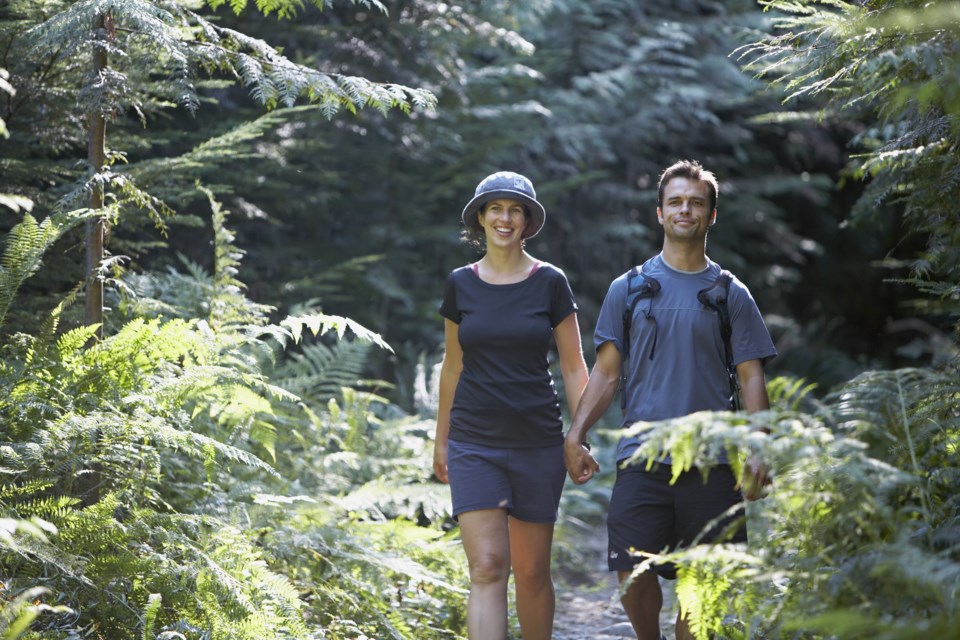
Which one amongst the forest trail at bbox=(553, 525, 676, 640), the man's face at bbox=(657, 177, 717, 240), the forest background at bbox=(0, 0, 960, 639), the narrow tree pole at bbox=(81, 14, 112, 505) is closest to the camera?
the forest background at bbox=(0, 0, 960, 639)

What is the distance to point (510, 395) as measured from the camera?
5145mm

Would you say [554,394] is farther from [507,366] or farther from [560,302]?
[560,302]

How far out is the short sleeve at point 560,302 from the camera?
5312 mm

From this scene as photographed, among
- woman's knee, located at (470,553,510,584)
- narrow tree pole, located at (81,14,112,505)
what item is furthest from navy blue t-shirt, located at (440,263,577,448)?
narrow tree pole, located at (81,14,112,505)

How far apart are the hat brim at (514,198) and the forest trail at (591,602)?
79.4 inches

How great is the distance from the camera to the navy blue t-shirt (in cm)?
513

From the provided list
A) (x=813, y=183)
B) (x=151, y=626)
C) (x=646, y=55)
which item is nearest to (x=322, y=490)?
(x=151, y=626)

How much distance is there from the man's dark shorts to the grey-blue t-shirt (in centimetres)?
18

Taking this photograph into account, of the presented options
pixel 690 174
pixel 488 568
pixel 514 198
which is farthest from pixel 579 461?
pixel 690 174

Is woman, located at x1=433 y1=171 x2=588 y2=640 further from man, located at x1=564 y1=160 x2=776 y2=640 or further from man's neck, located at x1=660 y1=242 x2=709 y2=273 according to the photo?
man's neck, located at x1=660 y1=242 x2=709 y2=273

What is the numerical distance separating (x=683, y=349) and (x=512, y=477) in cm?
105

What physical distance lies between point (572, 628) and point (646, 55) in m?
8.98

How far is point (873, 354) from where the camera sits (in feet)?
58.6

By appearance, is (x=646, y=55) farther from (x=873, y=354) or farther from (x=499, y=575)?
(x=499, y=575)
